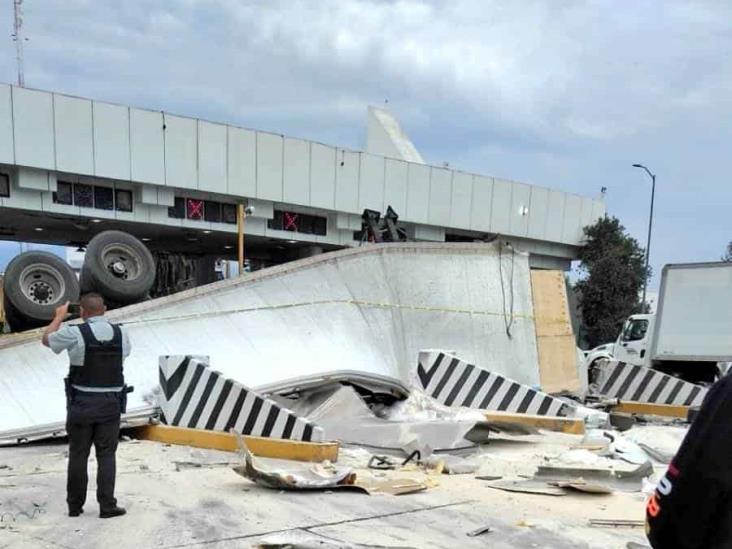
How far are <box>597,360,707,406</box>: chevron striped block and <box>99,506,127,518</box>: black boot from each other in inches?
422

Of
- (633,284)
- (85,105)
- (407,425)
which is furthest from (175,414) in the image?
(633,284)

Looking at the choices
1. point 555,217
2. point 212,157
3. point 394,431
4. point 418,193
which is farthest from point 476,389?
point 555,217

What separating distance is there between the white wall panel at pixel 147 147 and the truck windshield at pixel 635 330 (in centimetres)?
1522

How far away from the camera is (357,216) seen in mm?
28422

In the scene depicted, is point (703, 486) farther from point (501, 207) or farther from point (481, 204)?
point (501, 207)

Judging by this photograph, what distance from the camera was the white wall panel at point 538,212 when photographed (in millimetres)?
34594

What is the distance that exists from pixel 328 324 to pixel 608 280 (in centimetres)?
2717

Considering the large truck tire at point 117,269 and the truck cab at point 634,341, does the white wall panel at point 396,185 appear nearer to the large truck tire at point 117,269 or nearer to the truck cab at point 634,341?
the truck cab at point 634,341

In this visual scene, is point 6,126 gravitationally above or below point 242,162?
above

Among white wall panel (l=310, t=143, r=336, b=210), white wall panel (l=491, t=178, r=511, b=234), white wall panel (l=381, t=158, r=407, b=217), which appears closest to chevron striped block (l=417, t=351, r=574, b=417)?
white wall panel (l=310, t=143, r=336, b=210)

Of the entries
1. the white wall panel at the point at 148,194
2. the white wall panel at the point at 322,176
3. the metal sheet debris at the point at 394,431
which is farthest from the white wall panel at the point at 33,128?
the metal sheet debris at the point at 394,431

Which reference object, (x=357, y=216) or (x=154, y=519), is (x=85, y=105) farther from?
(x=154, y=519)

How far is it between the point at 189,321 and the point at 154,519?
5100mm

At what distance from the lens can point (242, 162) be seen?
24.9 meters
